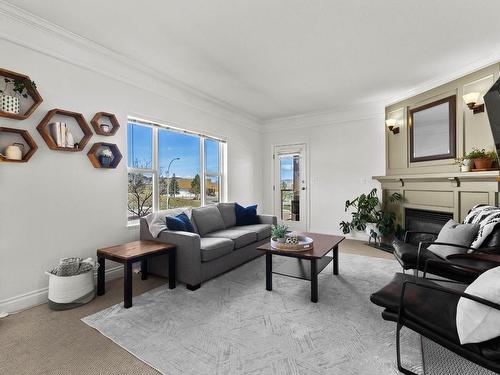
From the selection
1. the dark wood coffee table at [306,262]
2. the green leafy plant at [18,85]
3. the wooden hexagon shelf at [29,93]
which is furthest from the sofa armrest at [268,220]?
the green leafy plant at [18,85]

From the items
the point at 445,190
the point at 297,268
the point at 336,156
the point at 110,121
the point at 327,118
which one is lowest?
the point at 297,268

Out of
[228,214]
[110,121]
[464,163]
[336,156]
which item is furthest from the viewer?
[336,156]

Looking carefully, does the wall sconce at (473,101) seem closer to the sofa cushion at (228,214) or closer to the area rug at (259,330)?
the area rug at (259,330)

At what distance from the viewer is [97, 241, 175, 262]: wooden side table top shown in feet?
8.19

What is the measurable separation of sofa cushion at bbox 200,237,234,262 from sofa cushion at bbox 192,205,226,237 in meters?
0.57

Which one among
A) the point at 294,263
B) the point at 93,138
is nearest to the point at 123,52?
the point at 93,138

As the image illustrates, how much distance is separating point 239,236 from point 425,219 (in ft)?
10.1

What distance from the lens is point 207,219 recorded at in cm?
385

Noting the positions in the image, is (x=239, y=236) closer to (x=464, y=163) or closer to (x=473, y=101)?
(x=464, y=163)

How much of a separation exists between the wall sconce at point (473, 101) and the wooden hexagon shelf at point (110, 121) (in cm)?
449

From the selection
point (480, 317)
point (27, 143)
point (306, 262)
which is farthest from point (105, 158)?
point (480, 317)

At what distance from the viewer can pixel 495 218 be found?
2.43 meters

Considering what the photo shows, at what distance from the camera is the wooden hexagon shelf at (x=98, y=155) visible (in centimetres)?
290

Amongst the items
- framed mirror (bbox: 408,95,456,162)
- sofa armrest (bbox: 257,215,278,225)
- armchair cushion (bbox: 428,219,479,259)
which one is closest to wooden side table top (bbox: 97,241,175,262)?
sofa armrest (bbox: 257,215,278,225)
